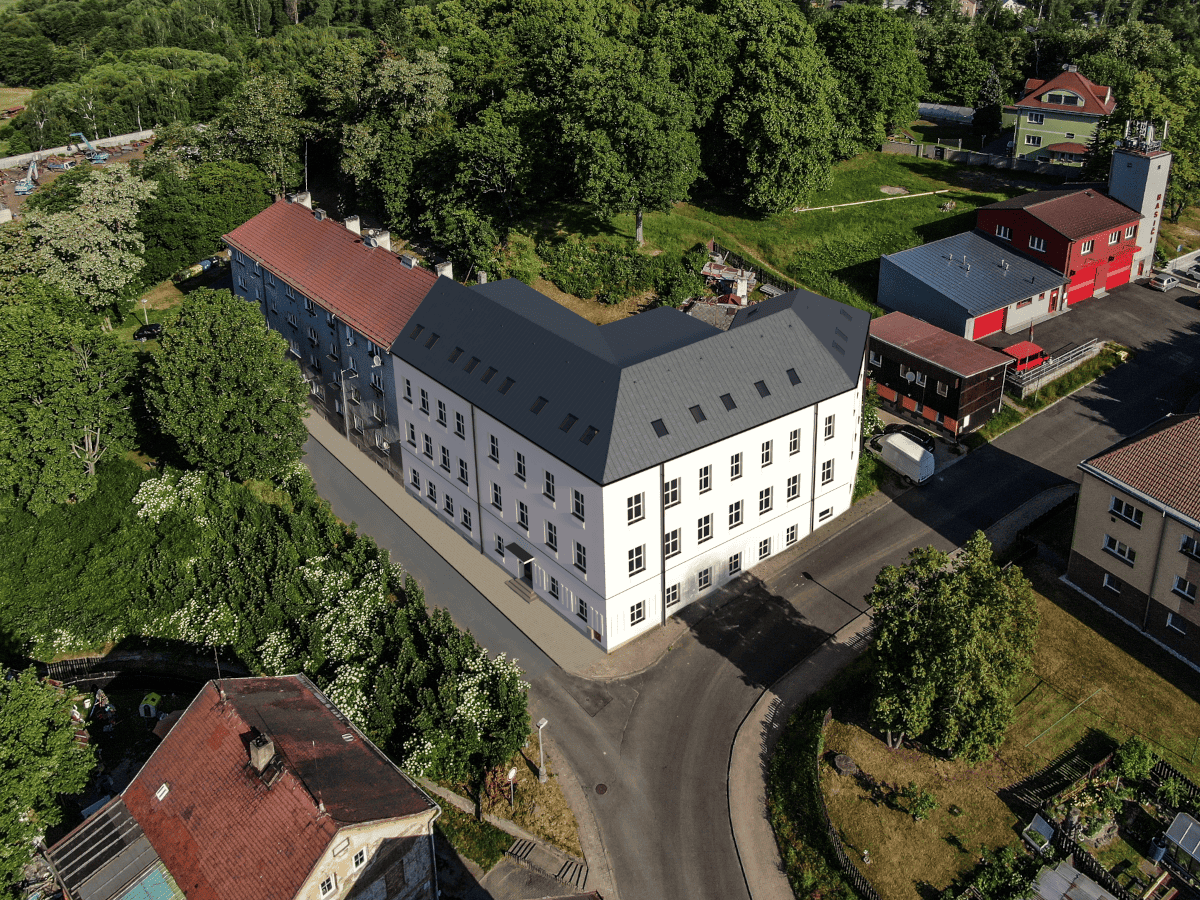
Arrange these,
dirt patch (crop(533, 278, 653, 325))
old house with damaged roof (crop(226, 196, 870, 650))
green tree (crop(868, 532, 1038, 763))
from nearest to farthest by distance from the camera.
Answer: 1. green tree (crop(868, 532, 1038, 763))
2. old house with damaged roof (crop(226, 196, 870, 650))
3. dirt patch (crop(533, 278, 653, 325))

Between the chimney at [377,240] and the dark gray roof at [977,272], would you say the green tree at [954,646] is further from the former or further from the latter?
the chimney at [377,240]

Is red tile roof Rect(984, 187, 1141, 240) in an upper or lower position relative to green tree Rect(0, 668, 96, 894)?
upper

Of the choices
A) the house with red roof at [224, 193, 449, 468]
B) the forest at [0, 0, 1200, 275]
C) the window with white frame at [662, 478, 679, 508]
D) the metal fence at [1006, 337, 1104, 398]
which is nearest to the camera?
the window with white frame at [662, 478, 679, 508]

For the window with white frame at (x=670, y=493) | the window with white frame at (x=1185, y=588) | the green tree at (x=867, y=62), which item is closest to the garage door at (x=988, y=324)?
the window with white frame at (x=1185, y=588)

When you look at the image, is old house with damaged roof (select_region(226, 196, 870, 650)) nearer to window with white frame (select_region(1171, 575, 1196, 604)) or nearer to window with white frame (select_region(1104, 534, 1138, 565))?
window with white frame (select_region(1104, 534, 1138, 565))

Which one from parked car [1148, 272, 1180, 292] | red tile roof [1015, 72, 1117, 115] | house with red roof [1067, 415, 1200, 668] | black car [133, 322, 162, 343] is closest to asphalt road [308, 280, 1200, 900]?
house with red roof [1067, 415, 1200, 668]

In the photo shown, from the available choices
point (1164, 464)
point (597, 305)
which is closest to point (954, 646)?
point (1164, 464)

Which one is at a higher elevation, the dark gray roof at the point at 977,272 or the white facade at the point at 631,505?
the dark gray roof at the point at 977,272

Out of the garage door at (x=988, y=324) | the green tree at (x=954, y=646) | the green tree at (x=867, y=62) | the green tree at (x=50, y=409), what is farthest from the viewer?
the green tree at (x=867, y=62)
